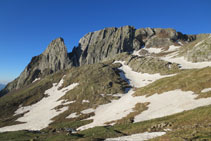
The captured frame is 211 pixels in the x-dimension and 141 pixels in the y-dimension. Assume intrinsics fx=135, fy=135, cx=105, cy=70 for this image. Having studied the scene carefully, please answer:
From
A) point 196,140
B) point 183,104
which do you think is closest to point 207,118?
point 196,140

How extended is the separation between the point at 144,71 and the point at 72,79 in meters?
61.9

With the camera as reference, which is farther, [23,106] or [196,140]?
[23,106]

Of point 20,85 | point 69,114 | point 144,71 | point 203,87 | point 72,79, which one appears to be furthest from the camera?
point 20,85

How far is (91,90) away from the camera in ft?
298

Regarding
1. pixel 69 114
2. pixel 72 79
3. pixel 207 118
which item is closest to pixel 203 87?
pixel 207 118

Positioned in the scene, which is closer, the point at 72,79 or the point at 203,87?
the point at 203,87

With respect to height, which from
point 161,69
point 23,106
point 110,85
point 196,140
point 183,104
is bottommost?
point 196,140

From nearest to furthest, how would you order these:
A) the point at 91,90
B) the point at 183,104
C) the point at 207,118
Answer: the point at 207,118
the point at 183,104
the point at 91,90

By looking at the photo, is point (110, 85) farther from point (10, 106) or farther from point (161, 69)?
point (10, 106)

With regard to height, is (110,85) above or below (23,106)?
above

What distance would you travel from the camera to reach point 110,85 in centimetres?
9112

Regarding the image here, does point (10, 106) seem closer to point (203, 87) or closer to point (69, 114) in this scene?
point (69, 114)

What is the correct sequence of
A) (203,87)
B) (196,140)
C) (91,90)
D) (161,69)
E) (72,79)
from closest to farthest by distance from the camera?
(196,140) → (203,87) → (91,90) → (161,69) → (72,79)

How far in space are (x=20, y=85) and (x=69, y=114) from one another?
16224cm
